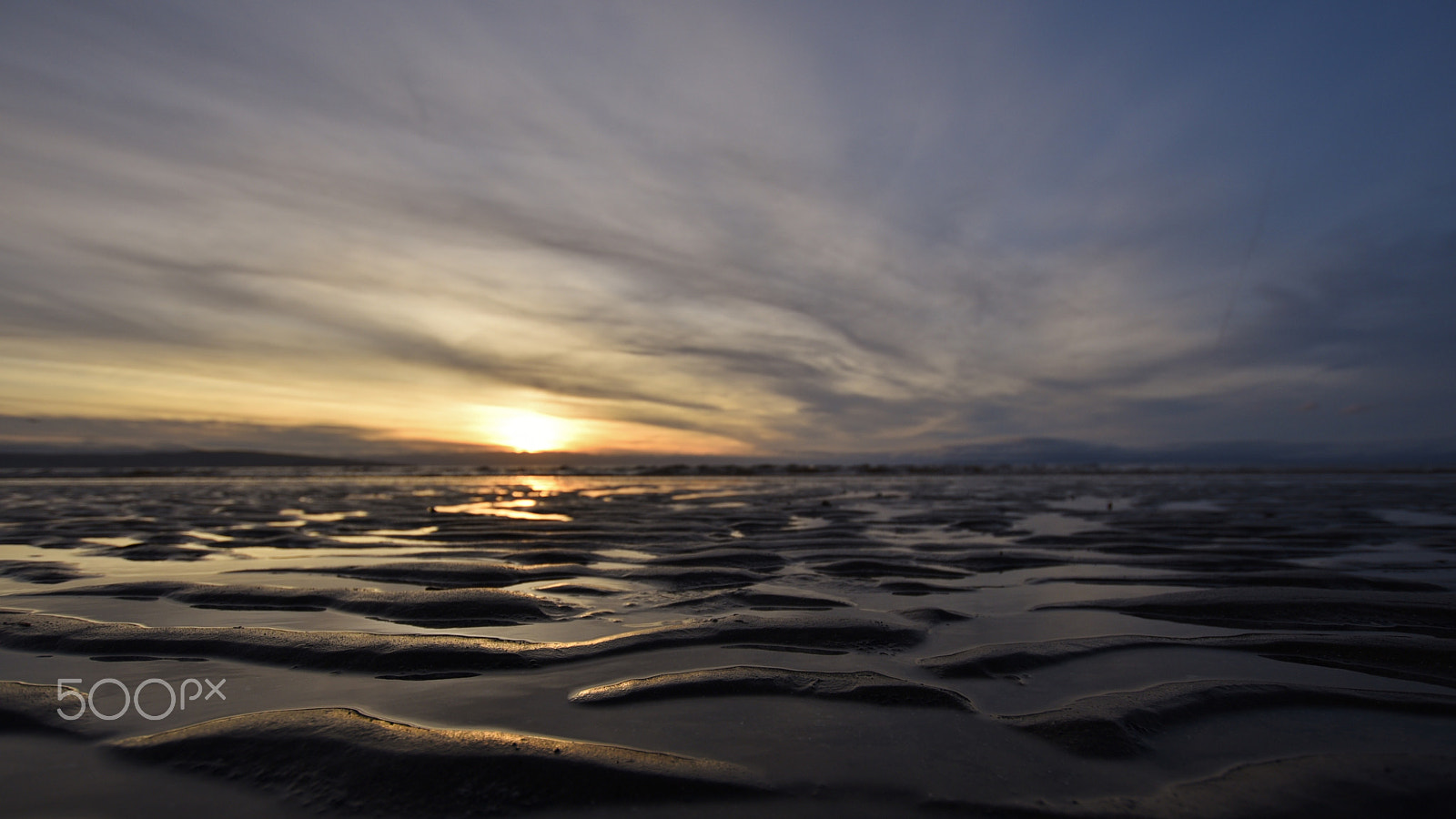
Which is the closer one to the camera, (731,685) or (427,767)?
(427,767)

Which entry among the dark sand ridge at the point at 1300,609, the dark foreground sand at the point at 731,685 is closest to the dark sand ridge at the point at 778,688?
the dark foreground sand at the point at 731,685

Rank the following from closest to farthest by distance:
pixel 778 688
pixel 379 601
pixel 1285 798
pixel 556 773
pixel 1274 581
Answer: pixel 1285 798, pixel 556 773, pixel 778 688, pixel 379 601, pixel 1274 581

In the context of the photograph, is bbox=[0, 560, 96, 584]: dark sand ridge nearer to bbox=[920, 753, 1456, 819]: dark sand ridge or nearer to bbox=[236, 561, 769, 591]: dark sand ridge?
bbox=[236, 561, 769, 591]: dark sand ridge

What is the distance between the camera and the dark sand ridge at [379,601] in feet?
15.0

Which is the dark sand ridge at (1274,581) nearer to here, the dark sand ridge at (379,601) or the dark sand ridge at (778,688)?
the dark sand ridge at (778,688)

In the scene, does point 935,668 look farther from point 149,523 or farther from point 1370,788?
point 149,523

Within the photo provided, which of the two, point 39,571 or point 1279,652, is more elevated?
point 1279,652

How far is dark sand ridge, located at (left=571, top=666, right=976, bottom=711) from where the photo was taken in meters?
2.87

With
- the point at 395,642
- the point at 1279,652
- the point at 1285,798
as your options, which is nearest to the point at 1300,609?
the point at 1279,652

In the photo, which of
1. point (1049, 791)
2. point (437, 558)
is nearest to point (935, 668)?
point (1049, 791)

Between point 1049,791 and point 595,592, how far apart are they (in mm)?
4088

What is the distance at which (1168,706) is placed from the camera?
275 centimetres

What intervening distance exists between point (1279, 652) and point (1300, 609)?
1281 mm

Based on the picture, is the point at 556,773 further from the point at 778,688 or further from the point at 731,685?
the point at 778,688
